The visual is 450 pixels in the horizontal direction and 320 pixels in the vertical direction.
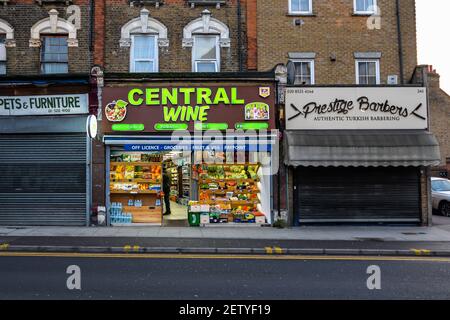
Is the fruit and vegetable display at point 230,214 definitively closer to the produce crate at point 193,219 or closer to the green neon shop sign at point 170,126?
the produce crate at point 193,219

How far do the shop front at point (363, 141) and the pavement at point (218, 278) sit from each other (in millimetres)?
5607

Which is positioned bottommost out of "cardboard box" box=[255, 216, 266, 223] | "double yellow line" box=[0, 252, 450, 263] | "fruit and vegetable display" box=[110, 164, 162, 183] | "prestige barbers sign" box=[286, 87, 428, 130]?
"double yellow line" box=[0, 252, 450, 263]

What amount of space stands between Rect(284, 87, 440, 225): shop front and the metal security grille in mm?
7500

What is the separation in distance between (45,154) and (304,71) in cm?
1014

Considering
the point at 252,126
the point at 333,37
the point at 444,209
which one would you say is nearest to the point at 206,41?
the point at 252,126

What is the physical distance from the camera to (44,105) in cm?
1639

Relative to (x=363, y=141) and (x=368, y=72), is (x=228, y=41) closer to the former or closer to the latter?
(x=368, y=72)

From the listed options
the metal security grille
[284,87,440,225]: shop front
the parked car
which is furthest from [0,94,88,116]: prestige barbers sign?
the parked car

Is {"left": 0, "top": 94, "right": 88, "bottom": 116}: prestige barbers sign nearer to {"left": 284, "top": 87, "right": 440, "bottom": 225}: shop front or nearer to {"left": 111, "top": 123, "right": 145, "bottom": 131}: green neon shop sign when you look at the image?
{"left": 111, "top": 123, "right": 145, "bottom": 131}: green neon shop sign

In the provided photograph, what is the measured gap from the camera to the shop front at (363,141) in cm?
1667

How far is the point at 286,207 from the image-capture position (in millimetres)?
16672

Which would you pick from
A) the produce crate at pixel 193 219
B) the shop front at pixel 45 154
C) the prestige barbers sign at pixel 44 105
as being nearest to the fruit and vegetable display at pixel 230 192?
the produce crate at pixel 193 219

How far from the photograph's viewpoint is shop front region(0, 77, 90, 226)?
1611 cm
